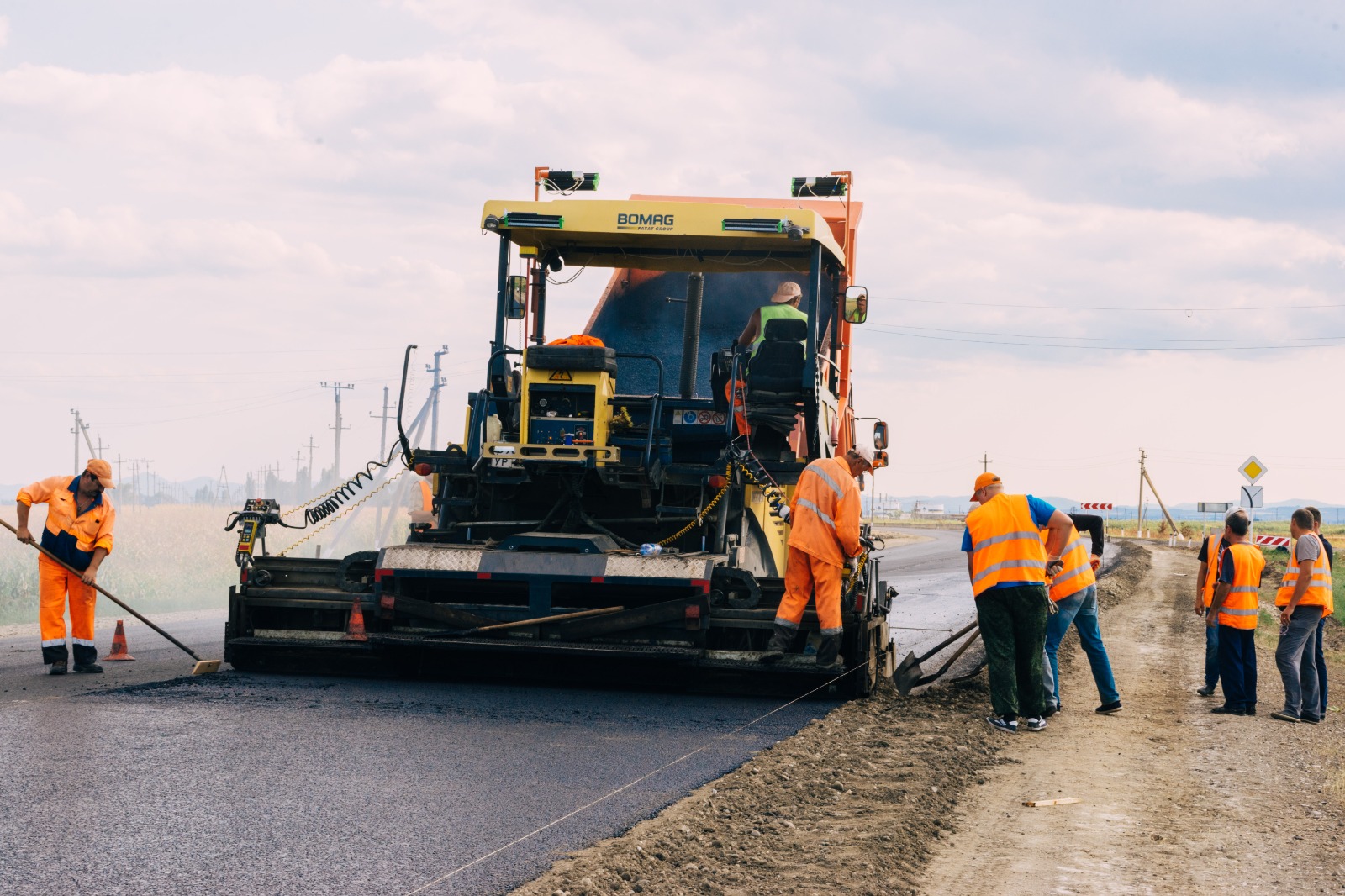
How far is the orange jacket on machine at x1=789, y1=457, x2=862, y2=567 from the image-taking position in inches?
318

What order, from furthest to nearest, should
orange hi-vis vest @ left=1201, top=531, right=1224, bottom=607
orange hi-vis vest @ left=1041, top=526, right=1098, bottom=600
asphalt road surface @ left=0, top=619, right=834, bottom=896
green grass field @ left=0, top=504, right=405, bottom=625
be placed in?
1. green grass field @ left=0, top=504, right=405, bottom=625
2. orange hi-vis vest @ left=1201, top=531, right=1224, bottom=607
3. orange hi-vis vest @ left=1041, top=526, right=1098, bottom=600
4. asphalt road surface @ left=0, top=619, right=834, bottom=896

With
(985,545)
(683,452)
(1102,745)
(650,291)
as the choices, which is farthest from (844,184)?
(1102,745)

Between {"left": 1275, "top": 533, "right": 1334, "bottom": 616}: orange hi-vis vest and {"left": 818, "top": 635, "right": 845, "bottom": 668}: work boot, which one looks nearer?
{"left": 818, "top": 635, "right": 845, "bottom": 668}: work boot

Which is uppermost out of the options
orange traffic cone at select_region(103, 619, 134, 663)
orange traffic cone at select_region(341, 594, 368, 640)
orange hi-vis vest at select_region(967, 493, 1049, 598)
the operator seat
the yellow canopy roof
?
the yellow canopy roof

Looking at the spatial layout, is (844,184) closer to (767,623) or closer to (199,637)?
(767,623)

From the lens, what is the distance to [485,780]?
578 cm

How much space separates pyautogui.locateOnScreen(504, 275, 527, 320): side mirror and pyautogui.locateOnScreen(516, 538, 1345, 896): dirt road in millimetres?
3366

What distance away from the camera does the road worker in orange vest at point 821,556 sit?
26.5 feet

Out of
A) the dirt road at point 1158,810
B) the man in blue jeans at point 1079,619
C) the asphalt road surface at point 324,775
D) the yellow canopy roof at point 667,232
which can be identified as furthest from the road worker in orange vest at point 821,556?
the yellow canopy roof at point 667,232

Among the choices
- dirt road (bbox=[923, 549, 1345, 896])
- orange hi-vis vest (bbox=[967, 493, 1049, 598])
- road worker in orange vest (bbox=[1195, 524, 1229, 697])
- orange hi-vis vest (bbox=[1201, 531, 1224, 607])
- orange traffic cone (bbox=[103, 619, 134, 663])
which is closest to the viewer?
dirt road (bbox=[923, 549, 1345, 896])

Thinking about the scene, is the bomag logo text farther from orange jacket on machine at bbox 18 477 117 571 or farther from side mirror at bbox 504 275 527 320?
orange jacket on machine at bbox 18 477 117 571

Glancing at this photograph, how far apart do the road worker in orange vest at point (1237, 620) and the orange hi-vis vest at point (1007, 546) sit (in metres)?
1.89

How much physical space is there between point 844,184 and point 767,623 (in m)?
4.70

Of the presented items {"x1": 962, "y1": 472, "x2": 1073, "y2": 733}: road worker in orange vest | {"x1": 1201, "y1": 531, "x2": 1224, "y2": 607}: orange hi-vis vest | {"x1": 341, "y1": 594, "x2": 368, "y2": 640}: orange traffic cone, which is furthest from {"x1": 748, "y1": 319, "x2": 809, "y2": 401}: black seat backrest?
{"x1": 1201, "y1": 531, "x2": 1224, "y2": 607}: orange hi-vis vest
